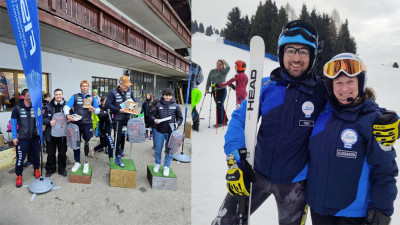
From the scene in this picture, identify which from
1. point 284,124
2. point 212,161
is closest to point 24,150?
point 212,161

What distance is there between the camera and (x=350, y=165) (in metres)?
0.96

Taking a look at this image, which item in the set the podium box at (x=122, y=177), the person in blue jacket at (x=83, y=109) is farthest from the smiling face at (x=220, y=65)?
the person in blue jacket at (x=83, y=109)

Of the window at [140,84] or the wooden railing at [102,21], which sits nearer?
the wooden railing at [102,21]

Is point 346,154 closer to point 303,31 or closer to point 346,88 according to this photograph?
point 346,88

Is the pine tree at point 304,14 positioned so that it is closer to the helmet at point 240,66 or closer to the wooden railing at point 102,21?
the helmet at point 240,66

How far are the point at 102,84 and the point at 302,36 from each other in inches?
297

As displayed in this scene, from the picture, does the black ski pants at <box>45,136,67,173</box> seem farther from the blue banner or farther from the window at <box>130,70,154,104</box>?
the window at <box>130,70,154,104</box>

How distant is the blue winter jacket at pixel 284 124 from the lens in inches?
41.3

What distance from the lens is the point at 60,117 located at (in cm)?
331

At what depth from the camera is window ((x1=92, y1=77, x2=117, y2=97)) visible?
23.1 ft

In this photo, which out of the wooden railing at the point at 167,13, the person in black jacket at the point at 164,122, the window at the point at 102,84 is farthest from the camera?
the wooden railing at the point at 167,13

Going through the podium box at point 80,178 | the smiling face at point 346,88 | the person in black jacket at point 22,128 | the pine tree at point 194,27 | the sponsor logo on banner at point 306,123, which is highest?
the pine tree at point 194,27

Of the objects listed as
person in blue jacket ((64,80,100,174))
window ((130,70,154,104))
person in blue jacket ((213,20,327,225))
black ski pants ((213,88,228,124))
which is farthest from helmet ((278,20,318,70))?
window ((130,70,154,104))

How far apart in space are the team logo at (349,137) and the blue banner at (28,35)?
2.78m
